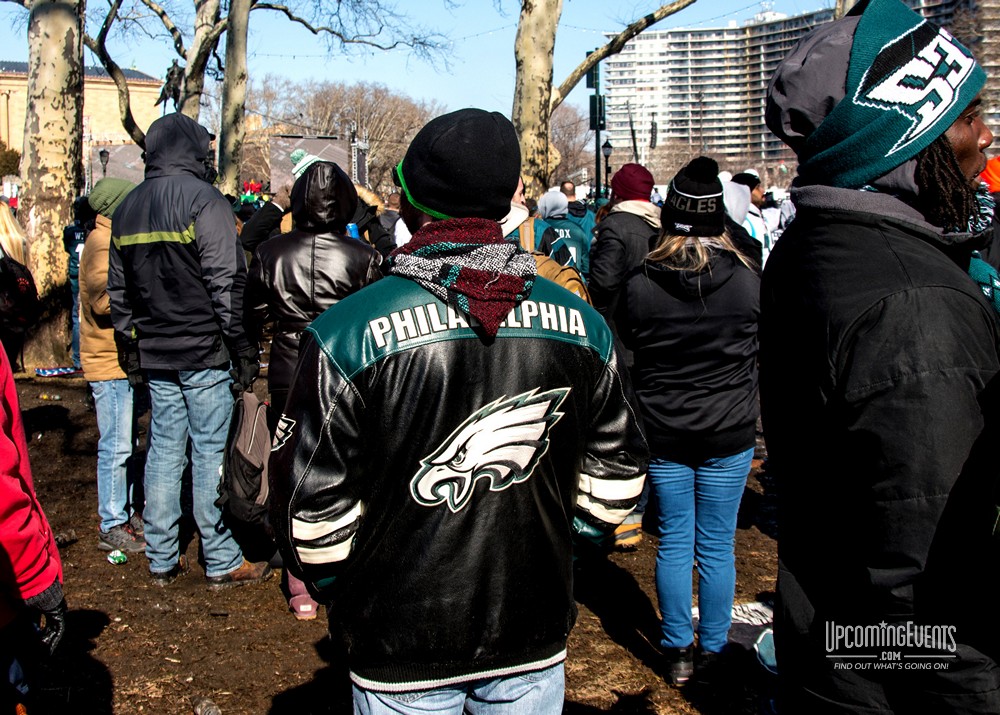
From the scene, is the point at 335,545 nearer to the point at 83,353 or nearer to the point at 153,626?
the point at 153,626

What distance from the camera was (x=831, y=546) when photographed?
66.2 inches

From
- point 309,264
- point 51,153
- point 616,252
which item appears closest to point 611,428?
point 309,264

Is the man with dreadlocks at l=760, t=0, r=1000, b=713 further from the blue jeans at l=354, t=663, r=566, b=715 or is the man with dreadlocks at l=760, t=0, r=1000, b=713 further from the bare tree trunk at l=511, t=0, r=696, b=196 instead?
the bare tree trunk at l=511, t=0, r=696, b=196

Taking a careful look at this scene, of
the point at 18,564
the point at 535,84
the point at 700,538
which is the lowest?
the point at 700,538

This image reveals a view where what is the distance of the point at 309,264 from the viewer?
4441 mm

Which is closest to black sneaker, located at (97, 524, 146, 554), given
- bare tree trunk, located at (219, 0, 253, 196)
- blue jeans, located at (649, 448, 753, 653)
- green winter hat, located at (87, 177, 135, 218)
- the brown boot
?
Answer: the brown boot

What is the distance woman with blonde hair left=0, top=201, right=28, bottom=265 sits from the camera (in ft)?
12.1

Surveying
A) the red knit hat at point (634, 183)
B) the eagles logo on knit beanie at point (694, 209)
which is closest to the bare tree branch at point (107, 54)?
the red knit hat at point (634, 183)

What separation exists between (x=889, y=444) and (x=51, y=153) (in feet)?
37.7

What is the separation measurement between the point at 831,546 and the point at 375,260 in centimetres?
326

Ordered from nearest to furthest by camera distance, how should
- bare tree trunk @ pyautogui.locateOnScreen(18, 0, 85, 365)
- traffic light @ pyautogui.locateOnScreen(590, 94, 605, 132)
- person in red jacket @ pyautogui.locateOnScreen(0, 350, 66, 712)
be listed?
person in red jacket @ pyautogui.locateOnScreen(0, 350, 66, 712) < bare tree trunk @ pyautogui.locateOnScreen(18, 0, 85, 365) < traffic light @ pyautogui.locateOnScreen(590, 94, 605, 132)

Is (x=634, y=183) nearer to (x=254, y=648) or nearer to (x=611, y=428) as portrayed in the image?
(x=254, y=648)

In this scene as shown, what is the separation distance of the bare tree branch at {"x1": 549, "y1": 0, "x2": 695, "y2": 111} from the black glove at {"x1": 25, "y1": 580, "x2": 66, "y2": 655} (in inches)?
414

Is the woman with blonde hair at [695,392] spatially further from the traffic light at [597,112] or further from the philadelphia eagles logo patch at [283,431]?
the traffic light at [597,112]
